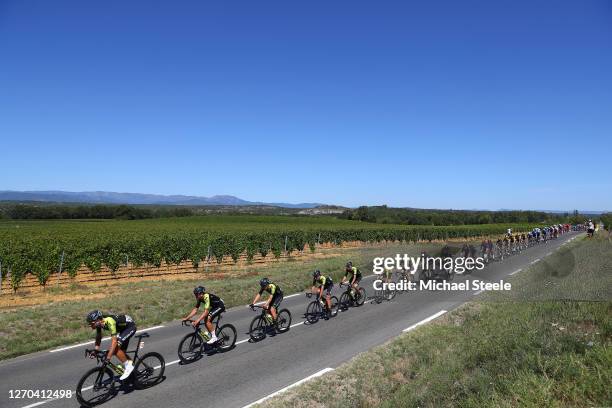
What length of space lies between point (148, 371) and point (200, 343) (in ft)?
6.40

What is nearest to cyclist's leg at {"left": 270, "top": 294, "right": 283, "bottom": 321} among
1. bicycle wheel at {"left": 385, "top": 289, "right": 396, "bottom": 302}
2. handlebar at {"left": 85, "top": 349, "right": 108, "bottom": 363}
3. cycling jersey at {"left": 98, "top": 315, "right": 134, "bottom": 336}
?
cycling jersey at {"left": 98, "top": 315, "right": 134, "bottom": 336}

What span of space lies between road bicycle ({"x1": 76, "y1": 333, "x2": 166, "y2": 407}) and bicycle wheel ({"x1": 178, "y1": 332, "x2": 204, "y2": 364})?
3.43 ft

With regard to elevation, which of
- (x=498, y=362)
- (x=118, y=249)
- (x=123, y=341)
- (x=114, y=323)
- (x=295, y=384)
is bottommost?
(x=295, y=384)

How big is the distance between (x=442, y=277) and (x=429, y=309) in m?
5.72

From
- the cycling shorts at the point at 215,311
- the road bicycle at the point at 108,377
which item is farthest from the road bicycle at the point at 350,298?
the road bicycle at the point at 108,377

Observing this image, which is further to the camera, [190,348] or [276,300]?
[276,300]

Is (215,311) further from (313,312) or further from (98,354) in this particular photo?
(313,312)

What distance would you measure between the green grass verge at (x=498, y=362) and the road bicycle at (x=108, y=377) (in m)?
3.02

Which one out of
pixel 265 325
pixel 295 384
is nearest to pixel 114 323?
pixel 295 384

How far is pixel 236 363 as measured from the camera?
10469 mm

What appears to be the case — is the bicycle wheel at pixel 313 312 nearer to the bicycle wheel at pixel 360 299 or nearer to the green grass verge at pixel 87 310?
the bicycle wheel at pixel 360 299

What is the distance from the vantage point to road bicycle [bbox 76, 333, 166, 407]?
8164 millimetres

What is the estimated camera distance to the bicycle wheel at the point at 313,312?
14.8 m

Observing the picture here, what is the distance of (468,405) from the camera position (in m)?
5.88
